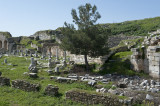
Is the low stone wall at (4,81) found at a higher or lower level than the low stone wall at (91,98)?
higher

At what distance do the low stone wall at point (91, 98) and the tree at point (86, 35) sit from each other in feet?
25.0

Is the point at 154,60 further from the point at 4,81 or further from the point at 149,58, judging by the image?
the point at 4,81

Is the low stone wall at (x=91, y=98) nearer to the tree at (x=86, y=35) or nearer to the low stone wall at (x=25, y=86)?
the low stone wall at (x=25, y=86)

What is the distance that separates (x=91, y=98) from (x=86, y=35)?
28.7 ft

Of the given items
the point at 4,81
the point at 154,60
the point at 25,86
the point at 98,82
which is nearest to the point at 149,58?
the point at 154,60

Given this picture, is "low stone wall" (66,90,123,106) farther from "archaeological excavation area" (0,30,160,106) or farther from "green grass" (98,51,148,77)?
"green grass" (98,51,148,77)

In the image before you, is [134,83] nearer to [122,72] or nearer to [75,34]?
[122,72]

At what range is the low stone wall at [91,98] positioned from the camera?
6.50 m

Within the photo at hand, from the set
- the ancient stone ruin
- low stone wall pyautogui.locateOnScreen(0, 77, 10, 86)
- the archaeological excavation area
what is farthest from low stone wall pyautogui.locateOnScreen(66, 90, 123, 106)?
the ancient stone ruin

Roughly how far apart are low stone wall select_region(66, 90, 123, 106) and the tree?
7.61m

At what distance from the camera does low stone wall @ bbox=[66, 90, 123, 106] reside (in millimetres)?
6495

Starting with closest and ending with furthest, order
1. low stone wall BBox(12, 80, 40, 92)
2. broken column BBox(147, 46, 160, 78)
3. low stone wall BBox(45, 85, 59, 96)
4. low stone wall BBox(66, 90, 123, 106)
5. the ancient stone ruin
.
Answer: low stone wall BBox(66, 90, 123, 106), low stone wall BBox(45, 85, 59, 96), low stone wall BBox(12, 80, 40, 92), broken column BBox(147, 46, 160, 78), the ancient stone ruin

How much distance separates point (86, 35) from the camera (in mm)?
14977

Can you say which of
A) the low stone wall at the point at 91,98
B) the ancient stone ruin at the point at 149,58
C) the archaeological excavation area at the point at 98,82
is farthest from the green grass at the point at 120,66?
the low stone wall at the point at 91,98
